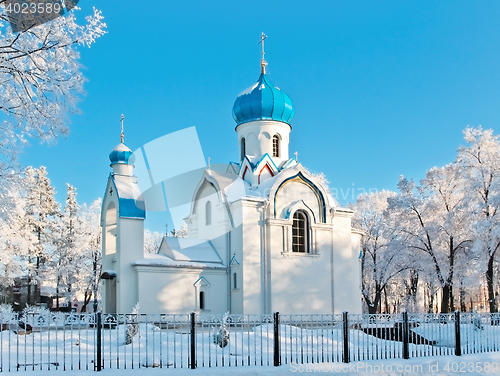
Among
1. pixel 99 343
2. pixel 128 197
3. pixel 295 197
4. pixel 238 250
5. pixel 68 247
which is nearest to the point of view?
pixel 99 343

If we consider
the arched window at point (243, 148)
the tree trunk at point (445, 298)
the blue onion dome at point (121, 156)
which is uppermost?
the arched window at point (243, 148)

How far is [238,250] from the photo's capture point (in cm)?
1875

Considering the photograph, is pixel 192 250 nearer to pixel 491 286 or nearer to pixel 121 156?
pixel 121 156

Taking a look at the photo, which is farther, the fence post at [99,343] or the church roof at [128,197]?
the church roof at [128,197]

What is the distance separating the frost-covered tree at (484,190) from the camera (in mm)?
19922

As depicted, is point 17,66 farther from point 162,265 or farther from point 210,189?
point 210,189

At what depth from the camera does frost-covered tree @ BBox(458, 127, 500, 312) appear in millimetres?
19922

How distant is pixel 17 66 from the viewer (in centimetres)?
740

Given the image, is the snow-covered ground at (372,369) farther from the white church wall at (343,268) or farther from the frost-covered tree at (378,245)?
the frost-covered tree at (378,245)

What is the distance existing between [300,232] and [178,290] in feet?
17.1

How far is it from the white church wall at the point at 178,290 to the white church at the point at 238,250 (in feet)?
0.11

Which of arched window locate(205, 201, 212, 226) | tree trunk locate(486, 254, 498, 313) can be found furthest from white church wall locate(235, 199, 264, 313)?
tree trunk locate(486, 254, 498, 313)

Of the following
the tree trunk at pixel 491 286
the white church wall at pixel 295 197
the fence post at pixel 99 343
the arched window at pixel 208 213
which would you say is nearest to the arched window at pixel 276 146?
the white church wall at pixel 295 197

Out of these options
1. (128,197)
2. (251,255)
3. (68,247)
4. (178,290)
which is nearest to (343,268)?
(251,255)
